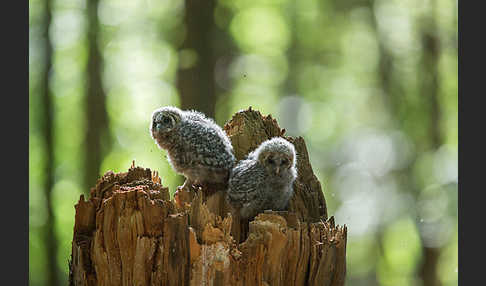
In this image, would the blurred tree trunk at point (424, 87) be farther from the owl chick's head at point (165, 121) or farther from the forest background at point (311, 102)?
the owl chick's head at point (165, 121)

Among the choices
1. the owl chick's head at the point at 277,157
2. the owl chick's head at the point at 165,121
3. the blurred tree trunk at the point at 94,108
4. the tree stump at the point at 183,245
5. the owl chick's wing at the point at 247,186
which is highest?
the blurred tree trunk at the point at 94,108

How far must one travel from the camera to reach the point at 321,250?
298 centimetres

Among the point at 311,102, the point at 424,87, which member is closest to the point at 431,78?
the point at 424,87

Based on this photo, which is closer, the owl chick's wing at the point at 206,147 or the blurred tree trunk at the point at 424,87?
the owl chick's wing at the point at 206,147

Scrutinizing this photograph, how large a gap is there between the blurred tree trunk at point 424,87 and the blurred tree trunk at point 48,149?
15.5ft

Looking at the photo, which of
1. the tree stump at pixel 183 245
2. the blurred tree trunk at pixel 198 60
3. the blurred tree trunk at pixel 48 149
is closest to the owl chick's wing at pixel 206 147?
the tree stump at pixel 183 245

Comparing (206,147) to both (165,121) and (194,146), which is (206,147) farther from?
(165,121)

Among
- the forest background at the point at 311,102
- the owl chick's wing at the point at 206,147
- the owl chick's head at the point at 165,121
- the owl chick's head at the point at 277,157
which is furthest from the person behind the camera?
the forest background at the point at 311,102

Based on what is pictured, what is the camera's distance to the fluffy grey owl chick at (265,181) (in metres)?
3.28

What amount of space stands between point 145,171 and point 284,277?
116 centimetres

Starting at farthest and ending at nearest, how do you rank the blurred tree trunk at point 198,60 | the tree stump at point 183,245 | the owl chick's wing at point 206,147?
1. the blurred tree trunk at point 198,60
2. the owl chick's wing at point 206,147
3. the tree stump at point 183,245

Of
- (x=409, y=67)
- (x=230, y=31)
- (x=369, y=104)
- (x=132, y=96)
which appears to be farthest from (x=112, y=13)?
(x=409, y=67)

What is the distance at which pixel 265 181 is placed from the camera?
3318 millimetres

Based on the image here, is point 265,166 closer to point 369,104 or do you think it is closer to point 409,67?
point 369,104
